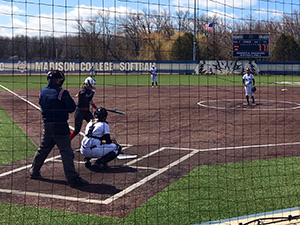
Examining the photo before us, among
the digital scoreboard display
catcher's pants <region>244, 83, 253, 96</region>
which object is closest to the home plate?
catcher's pants <region>244, 83, 253, 96</region>

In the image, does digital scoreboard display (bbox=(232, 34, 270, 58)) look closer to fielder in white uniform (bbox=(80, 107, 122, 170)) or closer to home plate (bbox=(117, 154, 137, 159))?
home plate (bbox=(117, 154, 137, 159))

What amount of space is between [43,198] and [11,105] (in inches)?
582

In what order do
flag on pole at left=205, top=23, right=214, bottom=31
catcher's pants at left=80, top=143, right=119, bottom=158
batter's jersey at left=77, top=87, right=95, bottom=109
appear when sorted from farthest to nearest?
flag on pole at left=205, top=23, right=214, bottom=31, batter's jersey at left=77, top=87, right=95, bottom=109, catcher's pants at left=80, top=143, right=119, bottom=158

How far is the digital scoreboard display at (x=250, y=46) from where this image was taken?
34.0 meters

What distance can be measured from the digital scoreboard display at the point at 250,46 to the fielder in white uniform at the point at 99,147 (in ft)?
88.4

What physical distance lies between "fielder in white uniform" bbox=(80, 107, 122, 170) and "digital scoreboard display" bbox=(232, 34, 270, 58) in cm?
2694

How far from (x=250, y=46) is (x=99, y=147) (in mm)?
29050

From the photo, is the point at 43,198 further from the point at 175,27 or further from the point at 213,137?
the point at 213,137

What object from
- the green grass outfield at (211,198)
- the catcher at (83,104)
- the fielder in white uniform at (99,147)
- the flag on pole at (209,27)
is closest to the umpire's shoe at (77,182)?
the fielder in white uniform at (99,147)

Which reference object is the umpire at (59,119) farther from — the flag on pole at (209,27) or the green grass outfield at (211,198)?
the flag on pole at (209,27)

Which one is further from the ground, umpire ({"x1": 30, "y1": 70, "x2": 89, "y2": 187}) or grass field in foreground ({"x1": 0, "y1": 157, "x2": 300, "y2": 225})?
umpire ({"x1": 30, "y1": 70, "x2": 89, "y2": 187})

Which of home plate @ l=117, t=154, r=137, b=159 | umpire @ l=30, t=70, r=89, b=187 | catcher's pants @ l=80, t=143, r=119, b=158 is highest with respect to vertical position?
umpire @ l=30, t=70, r=89, b=187

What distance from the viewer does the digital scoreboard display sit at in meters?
34.0

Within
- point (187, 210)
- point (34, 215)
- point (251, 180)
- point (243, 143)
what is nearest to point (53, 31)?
point (34, 215)
